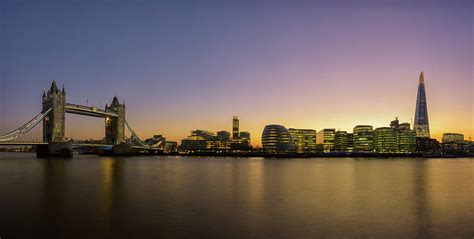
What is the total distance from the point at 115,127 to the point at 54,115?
1677 inches

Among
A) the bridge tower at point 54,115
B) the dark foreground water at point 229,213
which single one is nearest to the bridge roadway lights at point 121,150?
the bridge tower at point 54,115

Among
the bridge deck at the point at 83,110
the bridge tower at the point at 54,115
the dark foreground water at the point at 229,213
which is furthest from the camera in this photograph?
the bridge deck at the point at 83,110

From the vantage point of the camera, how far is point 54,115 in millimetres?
112562

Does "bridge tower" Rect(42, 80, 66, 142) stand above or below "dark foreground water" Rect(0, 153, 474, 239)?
above

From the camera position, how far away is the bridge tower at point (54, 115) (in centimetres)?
11162

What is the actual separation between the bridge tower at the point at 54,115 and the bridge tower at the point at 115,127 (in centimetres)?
3681

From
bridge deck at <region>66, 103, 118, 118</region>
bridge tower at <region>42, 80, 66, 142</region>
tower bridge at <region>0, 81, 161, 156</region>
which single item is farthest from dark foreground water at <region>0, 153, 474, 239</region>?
bridge deck at <region>66, 103, 118, 118</region>

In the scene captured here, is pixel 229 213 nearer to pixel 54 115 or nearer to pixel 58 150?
pixel 58 150

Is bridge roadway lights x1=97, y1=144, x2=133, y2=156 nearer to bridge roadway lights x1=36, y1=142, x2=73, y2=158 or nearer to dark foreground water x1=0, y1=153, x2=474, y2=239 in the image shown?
bridge roadway lights x1=36, y1=142, x2=73, y2=158

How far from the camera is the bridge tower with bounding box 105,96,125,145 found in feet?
502

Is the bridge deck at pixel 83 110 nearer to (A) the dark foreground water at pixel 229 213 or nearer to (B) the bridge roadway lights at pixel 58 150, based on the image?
(B) the bridge roadway lights at pixel 58 150

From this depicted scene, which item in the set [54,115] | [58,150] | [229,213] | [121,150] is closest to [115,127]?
[121,150]

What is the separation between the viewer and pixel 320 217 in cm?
2144

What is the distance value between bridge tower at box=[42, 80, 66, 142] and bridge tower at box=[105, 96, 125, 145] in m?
36.8
